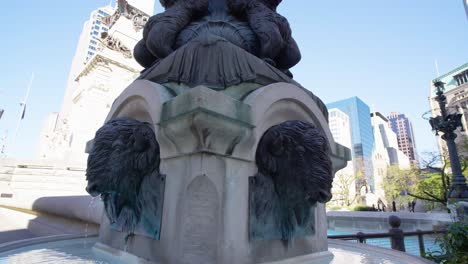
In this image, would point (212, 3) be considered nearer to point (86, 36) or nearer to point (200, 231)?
point (200, 231)

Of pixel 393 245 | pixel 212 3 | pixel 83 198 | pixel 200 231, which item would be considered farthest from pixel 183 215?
pixel 393 245

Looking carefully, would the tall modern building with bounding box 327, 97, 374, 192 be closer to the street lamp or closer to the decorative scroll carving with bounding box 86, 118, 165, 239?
the street lamp

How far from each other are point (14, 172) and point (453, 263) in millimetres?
17742

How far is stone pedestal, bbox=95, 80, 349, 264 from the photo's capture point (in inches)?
80.4

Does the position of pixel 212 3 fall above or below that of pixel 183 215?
above

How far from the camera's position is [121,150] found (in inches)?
99.6

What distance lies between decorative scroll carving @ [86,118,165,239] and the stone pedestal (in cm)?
19

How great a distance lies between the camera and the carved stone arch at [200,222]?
6.63 ft

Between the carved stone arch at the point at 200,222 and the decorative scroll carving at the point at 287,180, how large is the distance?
0.40m

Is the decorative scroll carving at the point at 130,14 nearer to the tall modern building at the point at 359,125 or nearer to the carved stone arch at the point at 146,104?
the carved stone arch at the point at 146,104

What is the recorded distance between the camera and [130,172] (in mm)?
2576

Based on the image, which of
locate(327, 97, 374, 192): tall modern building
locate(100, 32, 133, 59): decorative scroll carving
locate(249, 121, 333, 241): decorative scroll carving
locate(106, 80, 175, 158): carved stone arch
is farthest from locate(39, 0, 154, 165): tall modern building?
locate(327, 97, 374, 192): tall modern building

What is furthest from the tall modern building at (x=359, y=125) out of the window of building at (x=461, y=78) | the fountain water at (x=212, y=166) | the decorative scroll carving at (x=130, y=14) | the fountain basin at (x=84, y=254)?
the fountain water at (x=212, y=166)

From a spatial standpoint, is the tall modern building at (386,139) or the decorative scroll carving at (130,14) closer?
the decorative scroll carving at (130,14)
